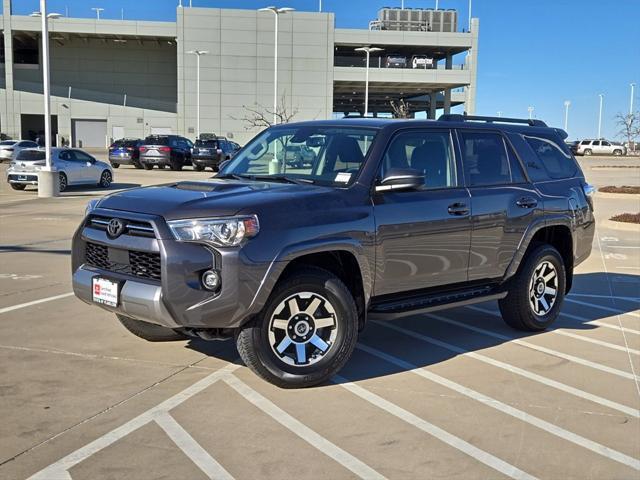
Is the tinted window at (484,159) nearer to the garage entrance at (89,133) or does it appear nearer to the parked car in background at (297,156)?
the parked car in background at (297,156)

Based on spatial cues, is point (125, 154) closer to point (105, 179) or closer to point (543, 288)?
point (105, 179)

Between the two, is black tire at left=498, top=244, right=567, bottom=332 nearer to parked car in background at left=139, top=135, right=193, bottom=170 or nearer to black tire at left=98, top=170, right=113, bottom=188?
black tire at left=98, top=170, right=113, bottom=188

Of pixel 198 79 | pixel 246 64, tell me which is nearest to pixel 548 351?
pixel 198 79

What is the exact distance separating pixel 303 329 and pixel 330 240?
67 centimetres

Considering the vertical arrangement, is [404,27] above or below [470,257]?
above

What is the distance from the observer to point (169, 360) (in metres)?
5.63

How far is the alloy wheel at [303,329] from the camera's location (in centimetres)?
488

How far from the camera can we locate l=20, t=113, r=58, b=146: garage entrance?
71.0 metres

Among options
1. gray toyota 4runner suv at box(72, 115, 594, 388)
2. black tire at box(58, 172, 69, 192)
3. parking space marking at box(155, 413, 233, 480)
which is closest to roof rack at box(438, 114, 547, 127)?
gray toyota 4runner suv at box(72, 115, 594, 388)

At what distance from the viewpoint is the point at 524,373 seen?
5.56m

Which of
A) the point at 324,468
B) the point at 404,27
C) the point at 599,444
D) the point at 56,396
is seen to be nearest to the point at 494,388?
the point at 599,444

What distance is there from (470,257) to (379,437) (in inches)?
90.9

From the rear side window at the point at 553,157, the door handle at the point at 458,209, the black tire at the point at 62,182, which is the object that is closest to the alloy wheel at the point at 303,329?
the door handle at the point at 458,209

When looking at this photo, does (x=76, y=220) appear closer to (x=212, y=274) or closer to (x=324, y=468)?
(x=212, y=274)
